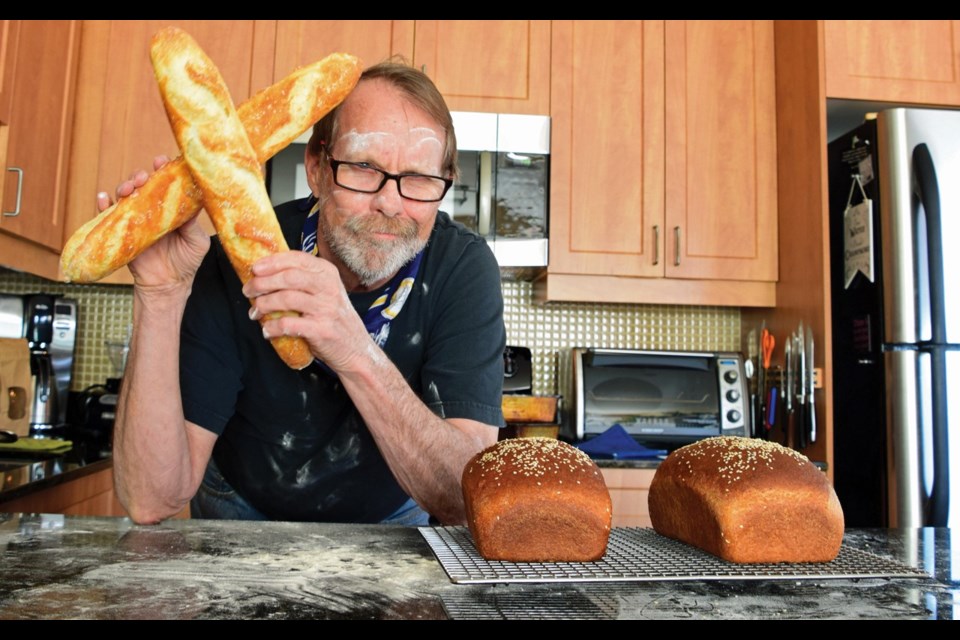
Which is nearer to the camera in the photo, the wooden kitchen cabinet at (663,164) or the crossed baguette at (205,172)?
the crossed baguette at (205,172)

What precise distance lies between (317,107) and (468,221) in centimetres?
166

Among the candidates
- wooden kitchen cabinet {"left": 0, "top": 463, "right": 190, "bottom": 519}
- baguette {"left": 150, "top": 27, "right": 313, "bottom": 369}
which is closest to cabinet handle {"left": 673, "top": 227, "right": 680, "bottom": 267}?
wooden kitchen cabinet {"left": 0, "top": 463, "right": 190, "bottom": 519}

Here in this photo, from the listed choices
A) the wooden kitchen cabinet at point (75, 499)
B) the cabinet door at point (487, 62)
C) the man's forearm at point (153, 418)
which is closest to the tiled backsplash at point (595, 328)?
the cabinet door at point (487, 62)

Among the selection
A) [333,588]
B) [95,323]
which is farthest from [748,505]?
[95,323]

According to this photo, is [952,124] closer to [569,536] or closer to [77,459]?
[569,536]

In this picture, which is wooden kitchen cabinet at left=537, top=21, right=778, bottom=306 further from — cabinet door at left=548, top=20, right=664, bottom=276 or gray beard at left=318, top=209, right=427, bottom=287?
gray beard at left=318, top=209, right=427, bottom=287

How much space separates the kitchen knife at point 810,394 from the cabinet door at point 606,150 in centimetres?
53

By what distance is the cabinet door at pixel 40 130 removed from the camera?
6.86 ft

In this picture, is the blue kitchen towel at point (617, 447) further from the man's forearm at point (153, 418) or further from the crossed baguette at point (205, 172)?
the crossed baguette at point (205, 172)

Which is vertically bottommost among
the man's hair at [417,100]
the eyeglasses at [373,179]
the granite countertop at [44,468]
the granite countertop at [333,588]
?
the granite countertop at [44,468]
